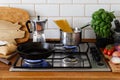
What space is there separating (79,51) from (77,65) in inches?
7.8

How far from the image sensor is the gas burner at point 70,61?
1213 mm

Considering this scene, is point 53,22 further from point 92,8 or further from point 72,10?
point 92,8

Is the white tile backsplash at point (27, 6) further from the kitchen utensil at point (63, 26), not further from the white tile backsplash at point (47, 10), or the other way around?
the kitchen utensil at point (63, 26)

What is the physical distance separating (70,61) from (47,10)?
0.45m

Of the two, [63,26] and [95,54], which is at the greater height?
[63,26]

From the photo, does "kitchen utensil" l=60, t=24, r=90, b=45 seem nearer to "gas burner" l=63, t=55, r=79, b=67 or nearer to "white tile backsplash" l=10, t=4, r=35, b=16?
"gas burner" l=63, t=55, r=79, b=67

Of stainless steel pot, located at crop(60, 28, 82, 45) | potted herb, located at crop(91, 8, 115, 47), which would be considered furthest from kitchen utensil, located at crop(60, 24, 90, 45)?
potted herb, located at crop(91, 8, 115, 47)

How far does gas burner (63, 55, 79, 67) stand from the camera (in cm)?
121

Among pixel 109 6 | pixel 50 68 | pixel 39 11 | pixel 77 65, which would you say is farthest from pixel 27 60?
pixel 109 6

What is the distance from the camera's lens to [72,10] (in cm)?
157

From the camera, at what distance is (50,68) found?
117 cm

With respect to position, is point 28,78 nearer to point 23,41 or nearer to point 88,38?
point 23,41

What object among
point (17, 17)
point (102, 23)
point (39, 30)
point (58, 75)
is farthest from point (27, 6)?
point (58, 75)

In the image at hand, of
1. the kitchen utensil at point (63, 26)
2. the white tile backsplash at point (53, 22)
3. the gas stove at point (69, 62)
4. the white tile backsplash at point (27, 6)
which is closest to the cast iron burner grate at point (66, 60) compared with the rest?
the gas stove at point (69, 62)
